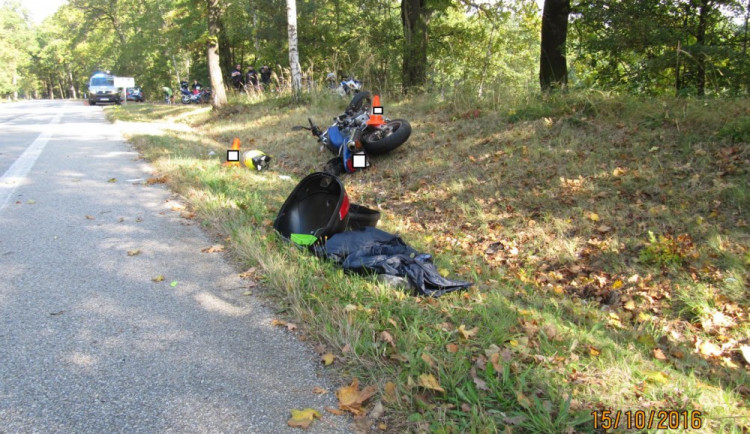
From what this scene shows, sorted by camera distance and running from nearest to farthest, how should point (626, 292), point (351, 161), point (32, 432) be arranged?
point (32, 432), point (626, 292), point (351, 161)

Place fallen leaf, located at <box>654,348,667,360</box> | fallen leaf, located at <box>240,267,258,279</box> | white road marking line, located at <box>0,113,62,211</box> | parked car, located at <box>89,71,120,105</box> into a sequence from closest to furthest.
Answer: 1. fallen leaf, located at <box>654,348,667,360</box>
2. fallen leaf, located at <box>240,267,258,279</box>
3. white road marking line, located at <box>0,113,62,211</box>
4. parked car, located at <box>89,71,120,105</box>

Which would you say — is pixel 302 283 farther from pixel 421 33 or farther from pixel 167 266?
pixel 421 33

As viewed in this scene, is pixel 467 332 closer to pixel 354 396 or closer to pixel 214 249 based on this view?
pixel 354 396

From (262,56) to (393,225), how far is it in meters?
17.1

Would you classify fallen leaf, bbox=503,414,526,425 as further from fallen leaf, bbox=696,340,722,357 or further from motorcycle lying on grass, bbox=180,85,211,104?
motorcycle lying on grass, bbox=180,85,211,104

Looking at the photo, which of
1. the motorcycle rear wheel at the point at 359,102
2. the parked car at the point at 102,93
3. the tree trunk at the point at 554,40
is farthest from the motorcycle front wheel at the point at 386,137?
the parked car at the point at 102,93

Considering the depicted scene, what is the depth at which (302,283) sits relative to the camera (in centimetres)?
357

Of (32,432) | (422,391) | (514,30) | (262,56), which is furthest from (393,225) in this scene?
(262,56)

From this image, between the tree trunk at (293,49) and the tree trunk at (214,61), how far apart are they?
402 cm

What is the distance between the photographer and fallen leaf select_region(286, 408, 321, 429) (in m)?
2.16
